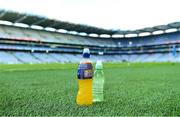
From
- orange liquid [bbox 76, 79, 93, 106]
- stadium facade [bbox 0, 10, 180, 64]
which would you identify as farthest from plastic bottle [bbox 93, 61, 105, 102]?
stadium facade [bbox 0, 10, 180, 64]

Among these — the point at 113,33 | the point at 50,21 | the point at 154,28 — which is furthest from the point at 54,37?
the point at 154,28

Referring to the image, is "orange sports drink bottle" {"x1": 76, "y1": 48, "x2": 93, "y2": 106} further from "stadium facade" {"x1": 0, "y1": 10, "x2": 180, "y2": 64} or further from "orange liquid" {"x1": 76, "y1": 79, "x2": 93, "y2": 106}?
"stadium facade" {"x1": 0, "y1": 10, "x2": 180, "y2": 64}

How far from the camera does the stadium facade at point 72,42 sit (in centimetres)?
3722

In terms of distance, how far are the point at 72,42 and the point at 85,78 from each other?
4474 centimetres

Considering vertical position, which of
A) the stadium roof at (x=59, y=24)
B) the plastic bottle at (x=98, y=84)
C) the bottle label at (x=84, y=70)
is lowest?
the plastic bottle at (x=98, y=84)

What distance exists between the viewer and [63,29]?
46031 millimetres

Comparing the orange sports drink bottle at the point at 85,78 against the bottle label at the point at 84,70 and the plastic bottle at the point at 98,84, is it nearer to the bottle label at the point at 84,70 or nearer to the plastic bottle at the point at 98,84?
the bottle label at the point at 84,70

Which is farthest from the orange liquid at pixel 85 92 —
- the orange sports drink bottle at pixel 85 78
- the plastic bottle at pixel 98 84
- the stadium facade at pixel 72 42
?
the stadium facade at pixel 72 42

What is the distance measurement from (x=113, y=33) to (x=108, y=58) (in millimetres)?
5288

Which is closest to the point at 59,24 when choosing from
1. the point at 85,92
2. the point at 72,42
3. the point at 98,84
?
A: the point at 72,42

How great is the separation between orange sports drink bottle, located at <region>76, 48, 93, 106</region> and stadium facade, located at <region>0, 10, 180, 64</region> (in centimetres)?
3173

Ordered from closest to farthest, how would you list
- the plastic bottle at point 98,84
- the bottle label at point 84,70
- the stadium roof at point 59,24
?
the bottle label at point 84,70, the plastic bottle at point 98,84, the stadium roof at point 59,24

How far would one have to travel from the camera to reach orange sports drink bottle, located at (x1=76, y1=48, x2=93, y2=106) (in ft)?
6.33

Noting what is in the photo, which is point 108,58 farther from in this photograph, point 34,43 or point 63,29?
point 34,43
